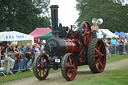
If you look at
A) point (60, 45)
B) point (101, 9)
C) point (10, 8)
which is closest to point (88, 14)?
point (101, 9)

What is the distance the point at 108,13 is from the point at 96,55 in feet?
130

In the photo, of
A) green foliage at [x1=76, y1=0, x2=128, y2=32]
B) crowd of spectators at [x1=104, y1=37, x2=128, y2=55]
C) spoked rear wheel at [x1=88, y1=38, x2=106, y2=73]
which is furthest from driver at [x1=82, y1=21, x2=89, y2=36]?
green foliage at [x1=76, y1=0, x2=128, y2=32]

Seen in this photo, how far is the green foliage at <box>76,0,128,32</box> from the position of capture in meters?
48.8

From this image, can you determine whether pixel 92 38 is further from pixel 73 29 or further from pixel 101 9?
pixel 101 9

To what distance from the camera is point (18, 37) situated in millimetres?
21391

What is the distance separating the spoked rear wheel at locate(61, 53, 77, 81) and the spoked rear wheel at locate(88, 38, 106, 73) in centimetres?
102

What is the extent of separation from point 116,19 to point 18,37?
31.1 metres

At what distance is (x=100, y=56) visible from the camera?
10.4 meters

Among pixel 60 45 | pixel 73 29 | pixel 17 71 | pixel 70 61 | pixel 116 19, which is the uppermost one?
pixel 116 19

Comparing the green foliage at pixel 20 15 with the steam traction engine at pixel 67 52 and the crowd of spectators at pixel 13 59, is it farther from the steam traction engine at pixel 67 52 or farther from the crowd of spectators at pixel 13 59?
the steam traction engine at pixel 67 52

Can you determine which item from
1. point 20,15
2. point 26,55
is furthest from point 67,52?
point 20,15

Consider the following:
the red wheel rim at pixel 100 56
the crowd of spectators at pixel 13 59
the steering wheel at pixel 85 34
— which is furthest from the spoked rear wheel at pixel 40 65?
the crowd of spectators at pixel 13 59

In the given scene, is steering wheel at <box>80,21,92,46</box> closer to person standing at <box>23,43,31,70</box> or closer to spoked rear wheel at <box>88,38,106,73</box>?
spoked rear wheel at <box>88,38,106,73</box>

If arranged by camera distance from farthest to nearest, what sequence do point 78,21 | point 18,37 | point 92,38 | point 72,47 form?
point 78,21, point 18,37, point 92,38, point 72,47
